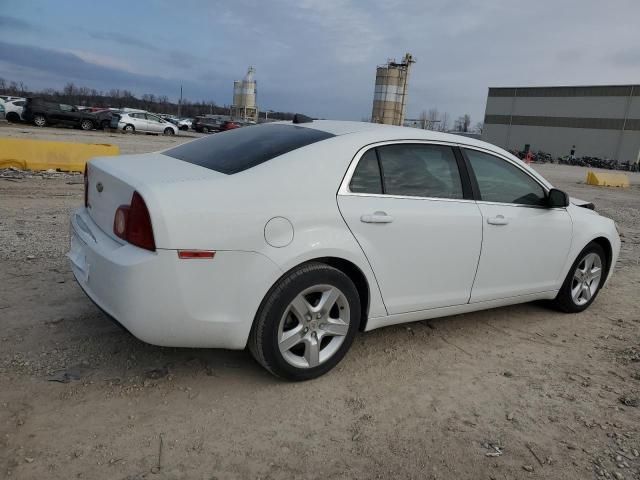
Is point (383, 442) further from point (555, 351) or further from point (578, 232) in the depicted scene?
point (578, 232)

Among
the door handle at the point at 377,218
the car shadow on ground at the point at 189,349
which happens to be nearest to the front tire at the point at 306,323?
the car shadow on ground at the point at 189,349

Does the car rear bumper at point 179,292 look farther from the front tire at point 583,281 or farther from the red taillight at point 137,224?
the front tire at point 583,281

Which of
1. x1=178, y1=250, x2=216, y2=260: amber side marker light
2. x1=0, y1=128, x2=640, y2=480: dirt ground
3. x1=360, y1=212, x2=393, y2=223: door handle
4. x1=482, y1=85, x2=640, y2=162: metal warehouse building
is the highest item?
x1=482, y1=85, x2=640, y2=162: metal warehouse building

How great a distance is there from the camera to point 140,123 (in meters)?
33.5

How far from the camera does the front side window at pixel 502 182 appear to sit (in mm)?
4086

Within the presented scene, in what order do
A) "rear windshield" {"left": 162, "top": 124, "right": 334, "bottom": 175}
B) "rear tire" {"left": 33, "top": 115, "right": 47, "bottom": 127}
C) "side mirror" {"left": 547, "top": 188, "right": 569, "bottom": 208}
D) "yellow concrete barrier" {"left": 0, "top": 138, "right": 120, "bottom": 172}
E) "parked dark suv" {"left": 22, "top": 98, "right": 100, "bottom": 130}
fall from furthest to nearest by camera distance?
"rear tire" {"left": 33, "top": 115, "right": 47, "bottom": 127} < "parked dark suv" {"left": 22, "top": 98, "right": 100, "bottom": 130} < "yellow concrete barrier" {"left": 0, "top": 138, "right": 120, "bottom": 172} < "side mirror" {"left": 547, "top": 188, "right": 569, "bottom": 208} < "rear windshield" {"left": 162, "top": 124, "right": 334, "bottom": 175}

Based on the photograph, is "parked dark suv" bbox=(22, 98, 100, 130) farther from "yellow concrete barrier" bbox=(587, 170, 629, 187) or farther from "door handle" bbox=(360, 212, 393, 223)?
"door handle" bbox=(360, 212, 393, 223)

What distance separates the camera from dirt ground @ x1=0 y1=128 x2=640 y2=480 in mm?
2604

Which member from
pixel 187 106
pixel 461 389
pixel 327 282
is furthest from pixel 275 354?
pixel 187 106

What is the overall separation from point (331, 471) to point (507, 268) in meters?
2.33

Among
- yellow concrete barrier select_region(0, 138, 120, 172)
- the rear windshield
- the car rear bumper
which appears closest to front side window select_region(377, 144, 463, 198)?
the rear windshield

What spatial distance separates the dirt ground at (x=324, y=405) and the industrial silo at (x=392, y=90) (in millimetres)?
57950

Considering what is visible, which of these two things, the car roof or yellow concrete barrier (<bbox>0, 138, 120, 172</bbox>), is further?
yellow concrete barrier (<bbox>0, 138, 120, 172</bbox>)

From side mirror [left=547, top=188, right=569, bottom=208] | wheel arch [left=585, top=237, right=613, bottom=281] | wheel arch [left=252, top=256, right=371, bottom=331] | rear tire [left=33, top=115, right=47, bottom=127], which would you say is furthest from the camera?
rear tire [left=33, top=115, right=47, bottom=127]
